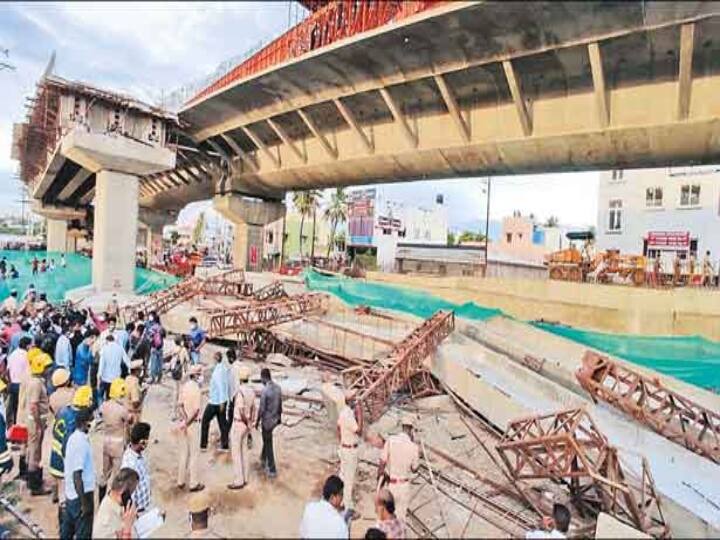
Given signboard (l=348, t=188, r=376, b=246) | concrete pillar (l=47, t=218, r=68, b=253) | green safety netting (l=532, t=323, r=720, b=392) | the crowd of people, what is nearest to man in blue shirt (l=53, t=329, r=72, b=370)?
the crowd of people

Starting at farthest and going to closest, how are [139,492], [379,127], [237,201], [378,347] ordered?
[237,201] → [379,127] → [378,347] → [139,492]

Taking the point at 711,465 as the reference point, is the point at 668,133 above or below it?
above

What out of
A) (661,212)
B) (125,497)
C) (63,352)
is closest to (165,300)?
(63,352)

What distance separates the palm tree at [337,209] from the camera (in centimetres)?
6353

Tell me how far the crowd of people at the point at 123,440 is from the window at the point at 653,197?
28.6 meters

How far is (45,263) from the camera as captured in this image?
24.3 meters

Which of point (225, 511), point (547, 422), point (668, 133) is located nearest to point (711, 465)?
point (547, 422)

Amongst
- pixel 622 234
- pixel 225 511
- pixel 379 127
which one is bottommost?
pixel 225 511

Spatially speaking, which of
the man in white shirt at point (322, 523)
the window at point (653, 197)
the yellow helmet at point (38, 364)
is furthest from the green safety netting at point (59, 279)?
the window at point (653, 197)

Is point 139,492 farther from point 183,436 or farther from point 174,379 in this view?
point 174,379

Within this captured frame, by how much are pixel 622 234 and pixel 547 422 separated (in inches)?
1022

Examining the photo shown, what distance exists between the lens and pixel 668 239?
94.3 ft

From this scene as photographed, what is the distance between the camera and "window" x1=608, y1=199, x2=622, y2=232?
1236 inches

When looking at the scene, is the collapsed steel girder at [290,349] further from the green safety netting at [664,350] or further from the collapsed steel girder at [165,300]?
the green safety netting at [664,350]
